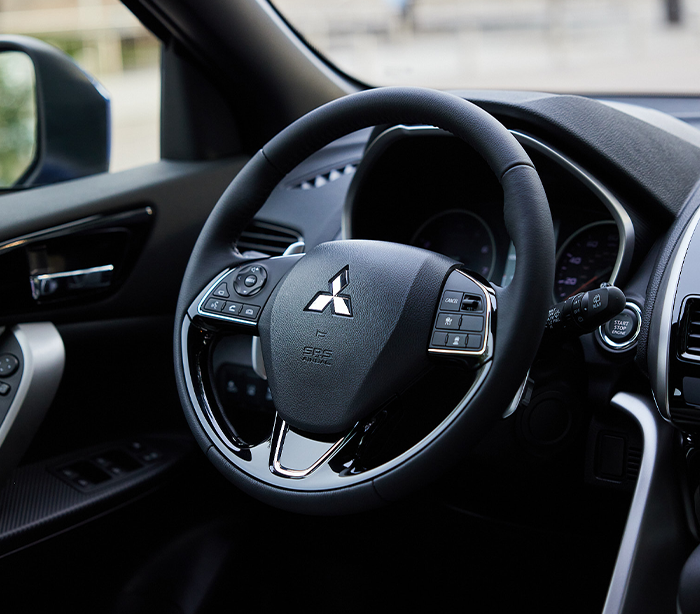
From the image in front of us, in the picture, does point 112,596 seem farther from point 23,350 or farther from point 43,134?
point 43,134

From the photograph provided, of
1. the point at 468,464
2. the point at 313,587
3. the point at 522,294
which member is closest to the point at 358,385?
the point at 522,294

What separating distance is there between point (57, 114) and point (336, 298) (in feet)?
3.82

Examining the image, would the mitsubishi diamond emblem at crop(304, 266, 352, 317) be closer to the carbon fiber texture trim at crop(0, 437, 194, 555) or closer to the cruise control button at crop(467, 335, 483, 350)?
the cruise control button at crop(467, 335, 483, 350)

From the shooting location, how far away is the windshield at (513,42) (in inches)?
74.2

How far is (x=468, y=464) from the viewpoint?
1273 mm

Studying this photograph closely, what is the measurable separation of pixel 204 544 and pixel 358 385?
95 cm

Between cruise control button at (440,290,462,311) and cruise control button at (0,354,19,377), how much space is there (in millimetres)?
896

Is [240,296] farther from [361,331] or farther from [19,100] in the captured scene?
[19,100]

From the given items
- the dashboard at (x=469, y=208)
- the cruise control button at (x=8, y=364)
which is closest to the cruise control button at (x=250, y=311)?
the dashboard at (x=469, y=208)

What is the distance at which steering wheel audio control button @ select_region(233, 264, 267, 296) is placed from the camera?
1049mm

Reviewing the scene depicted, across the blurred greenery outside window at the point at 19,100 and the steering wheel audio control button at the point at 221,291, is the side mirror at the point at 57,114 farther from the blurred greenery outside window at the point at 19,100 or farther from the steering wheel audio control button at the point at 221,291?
the steering wheel audio control button at the point at 221,291

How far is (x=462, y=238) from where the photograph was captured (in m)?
1.43

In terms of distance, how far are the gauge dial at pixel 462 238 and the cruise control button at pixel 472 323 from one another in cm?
51

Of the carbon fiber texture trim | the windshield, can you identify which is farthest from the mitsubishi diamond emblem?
the carbon fiber texture trim
